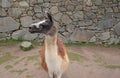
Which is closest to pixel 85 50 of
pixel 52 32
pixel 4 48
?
pixel 4 48

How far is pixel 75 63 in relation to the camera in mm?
7465

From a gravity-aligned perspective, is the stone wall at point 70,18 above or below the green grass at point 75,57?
above

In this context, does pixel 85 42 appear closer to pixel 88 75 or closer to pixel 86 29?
pixel 86 29

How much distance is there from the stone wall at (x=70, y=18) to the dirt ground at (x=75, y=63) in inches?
18.8

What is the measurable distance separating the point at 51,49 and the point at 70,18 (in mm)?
4032

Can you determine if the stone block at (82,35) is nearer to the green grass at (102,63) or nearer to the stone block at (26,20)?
the green grass at (102,63)

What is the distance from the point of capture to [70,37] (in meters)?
9.37

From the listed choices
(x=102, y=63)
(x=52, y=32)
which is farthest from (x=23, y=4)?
(x=52, y=32)

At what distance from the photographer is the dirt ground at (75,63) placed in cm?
696

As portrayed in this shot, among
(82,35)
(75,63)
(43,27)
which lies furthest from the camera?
(82,35)

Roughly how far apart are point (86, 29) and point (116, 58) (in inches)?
60.3

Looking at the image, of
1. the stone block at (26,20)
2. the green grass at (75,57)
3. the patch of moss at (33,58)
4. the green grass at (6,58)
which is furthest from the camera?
the stone block at (26,20)

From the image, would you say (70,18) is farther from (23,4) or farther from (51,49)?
(51,49)


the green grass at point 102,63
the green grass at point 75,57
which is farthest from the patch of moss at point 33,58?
the green grass at point 102,63
